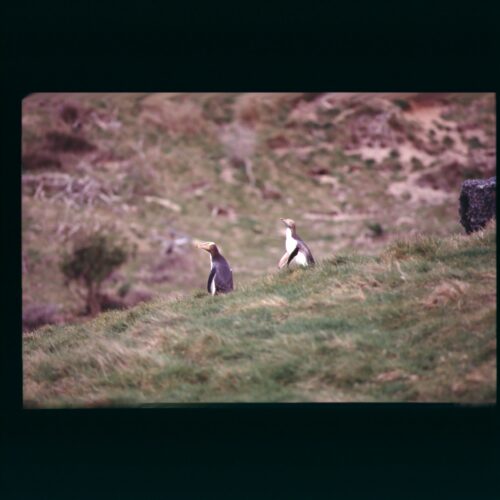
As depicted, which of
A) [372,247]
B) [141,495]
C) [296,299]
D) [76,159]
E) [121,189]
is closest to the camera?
[141,495]

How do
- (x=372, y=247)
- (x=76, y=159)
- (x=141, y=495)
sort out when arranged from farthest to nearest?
(x=372, y=247) < (x=76, y=159) < (x=141, y=495)

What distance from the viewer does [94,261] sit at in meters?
15.5

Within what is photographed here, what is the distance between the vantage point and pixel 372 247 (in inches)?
576

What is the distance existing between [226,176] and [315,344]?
5597 millimetres

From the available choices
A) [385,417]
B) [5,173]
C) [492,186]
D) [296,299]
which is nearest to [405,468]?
[385,417]

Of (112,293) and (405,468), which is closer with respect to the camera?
(405,468)

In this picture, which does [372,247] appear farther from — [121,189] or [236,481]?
[236,481]

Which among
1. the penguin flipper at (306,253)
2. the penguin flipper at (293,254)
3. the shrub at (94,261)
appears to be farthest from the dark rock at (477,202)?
the shrub at (94,261)

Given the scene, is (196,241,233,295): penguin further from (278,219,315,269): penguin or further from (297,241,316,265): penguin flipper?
(297,241,316,265): penguin flipper

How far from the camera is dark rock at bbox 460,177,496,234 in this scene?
10930 mm

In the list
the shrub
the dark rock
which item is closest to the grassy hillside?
the dark rock

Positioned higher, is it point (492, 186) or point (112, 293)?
point (492, 186)

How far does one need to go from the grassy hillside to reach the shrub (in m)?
3.95

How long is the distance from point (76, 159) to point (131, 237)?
324 centimetres
